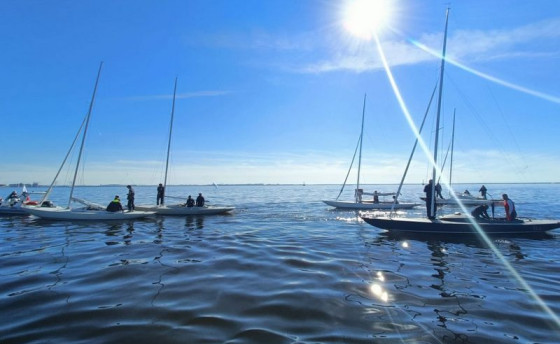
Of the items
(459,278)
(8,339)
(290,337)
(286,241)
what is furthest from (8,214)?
(459,278)

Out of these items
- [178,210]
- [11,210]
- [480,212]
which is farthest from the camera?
[178,210]

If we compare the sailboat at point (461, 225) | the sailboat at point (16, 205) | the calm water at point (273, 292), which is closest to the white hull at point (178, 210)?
the sailboat at point (16, 205)

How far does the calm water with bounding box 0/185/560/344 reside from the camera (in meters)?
5.63

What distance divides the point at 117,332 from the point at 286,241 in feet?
33.7

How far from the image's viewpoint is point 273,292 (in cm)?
772

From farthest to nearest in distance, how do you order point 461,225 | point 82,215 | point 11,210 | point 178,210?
point 178,210
point 11,210
point 82,215
point 461,225

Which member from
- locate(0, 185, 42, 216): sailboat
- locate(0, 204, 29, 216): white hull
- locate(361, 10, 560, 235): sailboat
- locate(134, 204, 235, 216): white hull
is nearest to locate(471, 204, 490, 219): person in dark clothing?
locate(361, 10, 560, 235): sailboat

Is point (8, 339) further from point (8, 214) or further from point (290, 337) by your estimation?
point (8, 214)

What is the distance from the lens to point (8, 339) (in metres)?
5.30

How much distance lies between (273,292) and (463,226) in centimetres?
1347

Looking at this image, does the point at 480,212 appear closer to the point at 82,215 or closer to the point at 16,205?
the point at 82,215

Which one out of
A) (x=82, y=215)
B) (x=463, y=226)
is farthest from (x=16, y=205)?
(x=463, y=226)

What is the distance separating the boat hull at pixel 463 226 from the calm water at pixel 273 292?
6.79ft

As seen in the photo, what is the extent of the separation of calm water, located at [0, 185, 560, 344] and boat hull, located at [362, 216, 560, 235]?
6.79 feet
